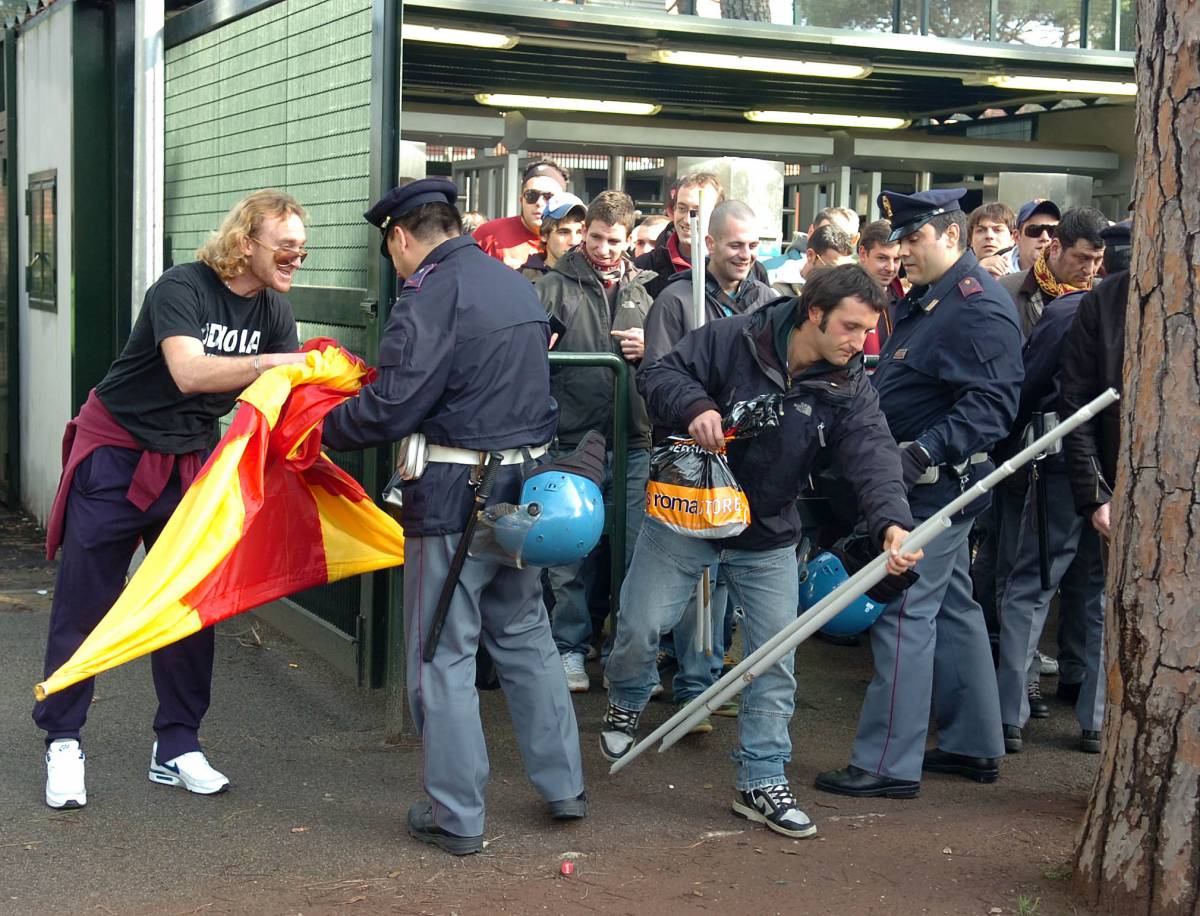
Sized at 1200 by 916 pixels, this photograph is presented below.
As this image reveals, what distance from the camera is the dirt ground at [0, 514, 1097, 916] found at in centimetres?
415

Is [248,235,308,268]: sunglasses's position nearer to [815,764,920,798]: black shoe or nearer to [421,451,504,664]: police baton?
[421,451,504,664]: police baton

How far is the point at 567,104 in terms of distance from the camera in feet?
46.1

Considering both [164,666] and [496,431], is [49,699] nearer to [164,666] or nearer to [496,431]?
[164,666]

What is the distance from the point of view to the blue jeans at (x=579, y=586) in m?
6.13

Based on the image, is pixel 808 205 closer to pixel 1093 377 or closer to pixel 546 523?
pixel 1093 377

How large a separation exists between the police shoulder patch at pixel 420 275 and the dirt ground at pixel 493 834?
168 cm

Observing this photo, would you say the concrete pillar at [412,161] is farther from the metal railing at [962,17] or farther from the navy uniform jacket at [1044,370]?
the metal railing at [962,17]

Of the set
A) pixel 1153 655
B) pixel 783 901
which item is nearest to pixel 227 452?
pixel 783 901

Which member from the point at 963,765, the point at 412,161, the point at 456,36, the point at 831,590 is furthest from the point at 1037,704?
the point at 456,36

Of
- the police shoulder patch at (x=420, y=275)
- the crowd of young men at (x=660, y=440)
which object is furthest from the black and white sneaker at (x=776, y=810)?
the police shoulder patch at (x=420, y=275)

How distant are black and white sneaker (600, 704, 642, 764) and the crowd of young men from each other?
0.01m

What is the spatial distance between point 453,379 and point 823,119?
39.0 feet

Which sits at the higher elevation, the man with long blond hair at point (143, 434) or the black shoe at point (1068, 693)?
the man with long blond hair at point (143, 434)

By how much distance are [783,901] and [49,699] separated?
2.35 meters
